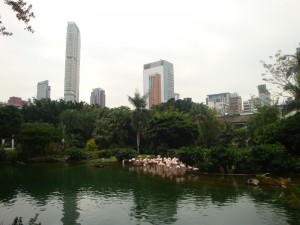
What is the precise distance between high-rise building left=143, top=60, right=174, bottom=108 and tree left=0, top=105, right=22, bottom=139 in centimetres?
4028

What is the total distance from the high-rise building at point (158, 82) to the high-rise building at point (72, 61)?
66.0ft

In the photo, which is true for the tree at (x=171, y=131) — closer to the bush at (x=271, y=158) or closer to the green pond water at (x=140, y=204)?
the bush at (x=271, y=158)

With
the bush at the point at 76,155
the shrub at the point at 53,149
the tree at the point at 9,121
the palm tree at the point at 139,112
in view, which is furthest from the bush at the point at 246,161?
the tree at the point at 9,121

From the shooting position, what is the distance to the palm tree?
135ft

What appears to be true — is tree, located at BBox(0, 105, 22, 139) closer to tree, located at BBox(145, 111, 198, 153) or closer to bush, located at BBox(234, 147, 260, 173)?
tree, located at BBox(145, 111, 198, 153)

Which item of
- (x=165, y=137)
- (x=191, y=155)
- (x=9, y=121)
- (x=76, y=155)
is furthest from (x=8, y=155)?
(x=191, y=155)

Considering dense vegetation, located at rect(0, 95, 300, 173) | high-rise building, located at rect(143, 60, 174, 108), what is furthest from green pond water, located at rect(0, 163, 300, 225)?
high-rise building, located at rect(143, 60, 174, 108)

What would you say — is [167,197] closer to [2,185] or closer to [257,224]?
[257,224]

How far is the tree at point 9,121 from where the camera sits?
44781 mm

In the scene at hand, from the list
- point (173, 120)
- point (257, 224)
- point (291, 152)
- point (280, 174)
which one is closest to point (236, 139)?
point (173, 120)

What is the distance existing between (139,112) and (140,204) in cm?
2898

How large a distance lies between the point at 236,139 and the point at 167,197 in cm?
3324

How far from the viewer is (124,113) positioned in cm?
4500

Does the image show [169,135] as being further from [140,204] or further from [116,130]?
[140,204]
